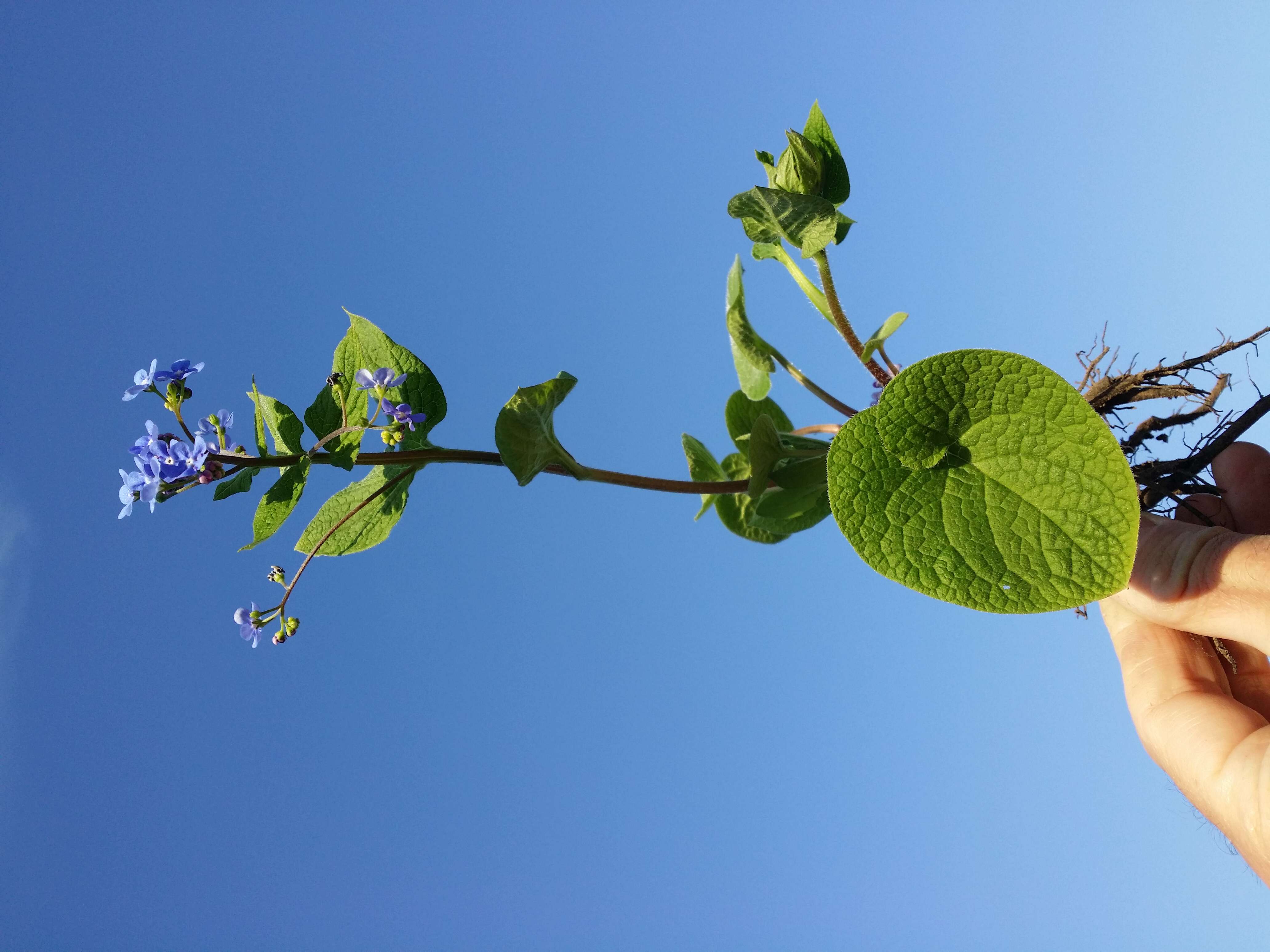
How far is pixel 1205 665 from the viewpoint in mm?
1197

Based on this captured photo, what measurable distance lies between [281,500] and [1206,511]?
57.9 inches

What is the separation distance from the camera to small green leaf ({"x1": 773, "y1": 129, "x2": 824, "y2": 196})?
126 centimetres

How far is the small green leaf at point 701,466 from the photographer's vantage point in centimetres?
158

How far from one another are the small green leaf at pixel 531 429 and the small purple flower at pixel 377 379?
0.45 feet

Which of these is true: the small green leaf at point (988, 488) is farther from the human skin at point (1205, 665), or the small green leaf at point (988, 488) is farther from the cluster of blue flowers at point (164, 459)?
the cluster of blue flowers at point (164, 459)

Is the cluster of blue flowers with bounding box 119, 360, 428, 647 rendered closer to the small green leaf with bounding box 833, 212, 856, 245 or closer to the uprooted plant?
the uprooted plant

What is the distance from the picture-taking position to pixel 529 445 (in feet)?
3.55

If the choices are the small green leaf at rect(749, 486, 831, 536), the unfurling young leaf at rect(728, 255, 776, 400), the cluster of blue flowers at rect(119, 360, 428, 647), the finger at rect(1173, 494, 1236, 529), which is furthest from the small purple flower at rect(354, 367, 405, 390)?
the finger at rect(1173, 494, 1236, 529)

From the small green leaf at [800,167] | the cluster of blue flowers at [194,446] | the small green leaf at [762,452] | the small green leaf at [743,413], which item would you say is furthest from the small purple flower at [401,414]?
the small green leaf at [743,413]

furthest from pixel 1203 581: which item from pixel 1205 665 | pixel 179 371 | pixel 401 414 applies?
pixel 179 371

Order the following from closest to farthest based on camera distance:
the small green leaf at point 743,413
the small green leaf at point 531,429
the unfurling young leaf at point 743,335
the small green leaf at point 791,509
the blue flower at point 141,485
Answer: the blue flower at point 141,485
the small green leaf at point 531,429
the small green leaf at point 791,509
the unfurling young leaf at point 743,335
the small green leaf at point 743,413

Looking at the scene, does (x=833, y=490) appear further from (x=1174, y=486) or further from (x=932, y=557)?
(x=1174, y=486)

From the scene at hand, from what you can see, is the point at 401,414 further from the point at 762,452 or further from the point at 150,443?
the point at 762,452

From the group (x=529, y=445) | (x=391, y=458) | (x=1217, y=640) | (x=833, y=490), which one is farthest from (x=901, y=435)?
(x=1217, y=640)
